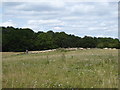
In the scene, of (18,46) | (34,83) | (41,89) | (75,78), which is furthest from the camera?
(18,46)

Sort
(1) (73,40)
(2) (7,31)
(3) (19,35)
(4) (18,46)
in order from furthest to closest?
(1) (73,40), (2) (7,31), (3) (19,35), (4) (18,46)

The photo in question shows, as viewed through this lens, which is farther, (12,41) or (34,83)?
(12,41)

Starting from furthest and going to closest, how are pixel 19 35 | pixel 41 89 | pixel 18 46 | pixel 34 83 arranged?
1. pixel 19 35
2. pixel 18 46
3. pixel 34 83
4. pixel 41 89

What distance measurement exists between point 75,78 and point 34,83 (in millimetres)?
1637

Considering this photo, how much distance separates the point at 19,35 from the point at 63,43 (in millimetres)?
23867

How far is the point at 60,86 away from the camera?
745cm

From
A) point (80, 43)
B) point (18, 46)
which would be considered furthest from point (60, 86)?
point (80, 43)

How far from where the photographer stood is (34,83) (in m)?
7.91

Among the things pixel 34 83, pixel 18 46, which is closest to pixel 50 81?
pixel 34 83

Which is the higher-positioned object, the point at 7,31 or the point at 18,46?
the point at 7,31

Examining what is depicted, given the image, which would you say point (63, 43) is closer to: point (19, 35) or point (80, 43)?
point (80, 43)

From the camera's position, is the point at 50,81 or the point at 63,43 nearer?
the point at 50,81

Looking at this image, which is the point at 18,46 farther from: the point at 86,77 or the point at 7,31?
the point at 86,77

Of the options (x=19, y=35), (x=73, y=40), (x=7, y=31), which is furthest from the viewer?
(x=73, y=40)
